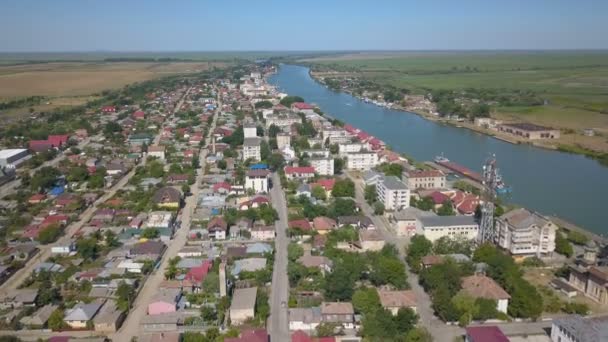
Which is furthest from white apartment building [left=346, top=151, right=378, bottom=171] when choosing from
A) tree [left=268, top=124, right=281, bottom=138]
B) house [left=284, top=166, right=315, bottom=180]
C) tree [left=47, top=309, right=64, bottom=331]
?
tree [left=47, top=309, right=64, bottom=331]

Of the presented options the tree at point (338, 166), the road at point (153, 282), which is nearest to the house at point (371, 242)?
the road at point (153, 282)

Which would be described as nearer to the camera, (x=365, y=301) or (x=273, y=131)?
(x=365, y=301)

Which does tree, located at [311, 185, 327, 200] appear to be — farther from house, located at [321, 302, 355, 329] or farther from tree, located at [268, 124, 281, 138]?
tree, located at [268, 124, 281, 138]

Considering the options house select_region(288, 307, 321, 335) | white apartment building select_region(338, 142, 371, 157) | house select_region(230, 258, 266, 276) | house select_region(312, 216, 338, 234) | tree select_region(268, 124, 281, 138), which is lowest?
house select_region(288, 307, 321, 335)

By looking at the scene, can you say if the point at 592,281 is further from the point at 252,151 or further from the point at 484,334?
the point at 252,151

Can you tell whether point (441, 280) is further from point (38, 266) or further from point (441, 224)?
point (38, 266)

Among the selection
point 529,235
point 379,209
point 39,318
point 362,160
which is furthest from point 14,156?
point 529,235

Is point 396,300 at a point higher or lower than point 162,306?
higher
